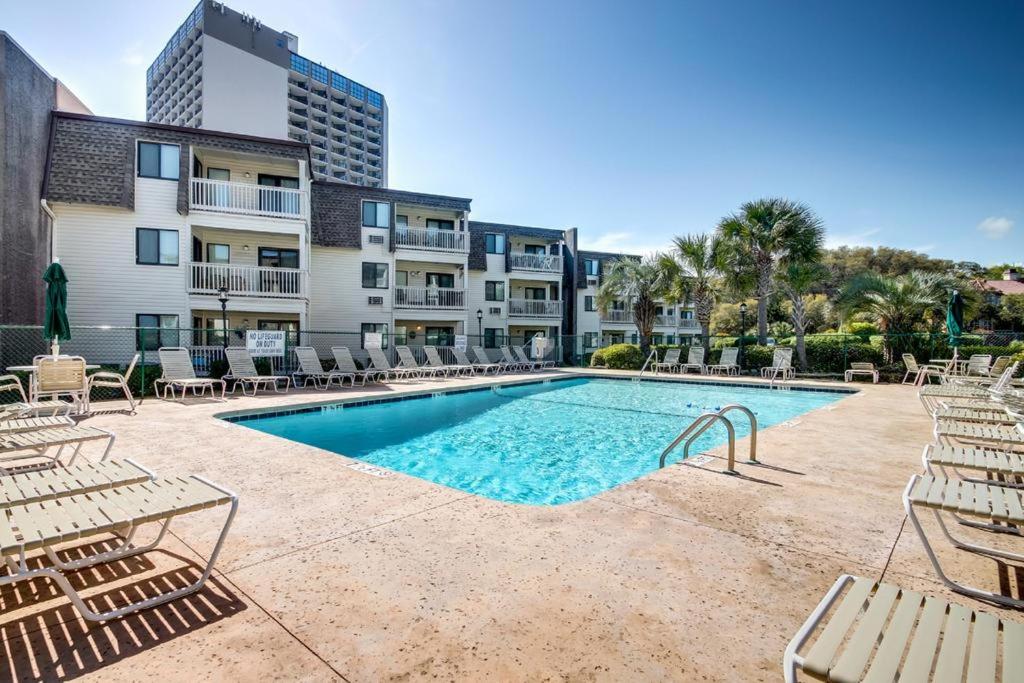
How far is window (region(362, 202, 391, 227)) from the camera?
2156 centimetres

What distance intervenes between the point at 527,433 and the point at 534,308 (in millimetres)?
17877

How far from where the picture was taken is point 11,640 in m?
2.12

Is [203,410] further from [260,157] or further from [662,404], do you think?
[260,157]

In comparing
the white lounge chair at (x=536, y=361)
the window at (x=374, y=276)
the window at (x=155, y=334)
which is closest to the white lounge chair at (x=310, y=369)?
the window at (x=155, y=334)

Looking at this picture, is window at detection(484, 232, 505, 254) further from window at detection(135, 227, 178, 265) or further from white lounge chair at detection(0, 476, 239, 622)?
white lounge chair at detection(0, 476, 239, 622)

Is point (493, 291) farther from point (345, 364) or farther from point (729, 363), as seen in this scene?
point (729, 363)

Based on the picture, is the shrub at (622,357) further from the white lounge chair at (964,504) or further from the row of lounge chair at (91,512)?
the row of lounge chair at (91,512)

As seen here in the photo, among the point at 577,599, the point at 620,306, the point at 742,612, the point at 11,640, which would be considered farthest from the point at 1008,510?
the point at 620,306

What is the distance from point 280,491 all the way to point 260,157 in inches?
648

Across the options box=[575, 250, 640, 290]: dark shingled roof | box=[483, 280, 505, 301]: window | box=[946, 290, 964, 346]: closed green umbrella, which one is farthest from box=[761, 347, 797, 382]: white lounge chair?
box=[575, 250, 640, 290]: dark shingled roof

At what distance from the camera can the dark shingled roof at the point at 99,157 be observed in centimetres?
1466

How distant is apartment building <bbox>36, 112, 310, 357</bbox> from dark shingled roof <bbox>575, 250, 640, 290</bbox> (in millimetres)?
16968

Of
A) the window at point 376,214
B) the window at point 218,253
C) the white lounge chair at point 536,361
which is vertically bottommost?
the white lounge chair at point 536,361

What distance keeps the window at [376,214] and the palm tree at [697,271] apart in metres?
12.1
